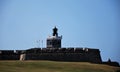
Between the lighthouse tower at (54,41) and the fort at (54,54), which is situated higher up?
the lighthouse tower at (54,41)

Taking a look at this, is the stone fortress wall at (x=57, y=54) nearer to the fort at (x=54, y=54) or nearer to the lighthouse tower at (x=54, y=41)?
the fort at (x=54, y=54)

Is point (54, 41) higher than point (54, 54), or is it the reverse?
point (54, 41)

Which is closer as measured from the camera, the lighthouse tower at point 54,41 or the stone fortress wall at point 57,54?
the stone fortress wall at point 57,54

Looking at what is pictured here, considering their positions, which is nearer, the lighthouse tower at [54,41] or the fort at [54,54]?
the fort at [54,54]

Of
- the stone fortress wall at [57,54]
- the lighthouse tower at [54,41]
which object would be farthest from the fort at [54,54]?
the lighthouse tower at [54,41]

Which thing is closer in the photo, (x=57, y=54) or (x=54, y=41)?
(x=57, y=54)

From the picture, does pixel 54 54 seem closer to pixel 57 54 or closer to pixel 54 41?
pixel 57 54

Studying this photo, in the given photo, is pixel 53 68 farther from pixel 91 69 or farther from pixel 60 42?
pixel 60 42

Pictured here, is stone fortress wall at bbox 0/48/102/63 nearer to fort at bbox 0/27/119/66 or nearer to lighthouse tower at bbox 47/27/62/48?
fort at bbox 0/27/119/66

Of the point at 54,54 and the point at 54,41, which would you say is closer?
the point at 54,54

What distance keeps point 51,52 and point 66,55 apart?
1.94m

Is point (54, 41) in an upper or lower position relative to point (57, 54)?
upper

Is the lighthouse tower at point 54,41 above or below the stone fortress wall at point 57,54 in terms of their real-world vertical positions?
above

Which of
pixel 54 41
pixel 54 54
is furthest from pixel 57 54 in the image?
pixel 54 41
